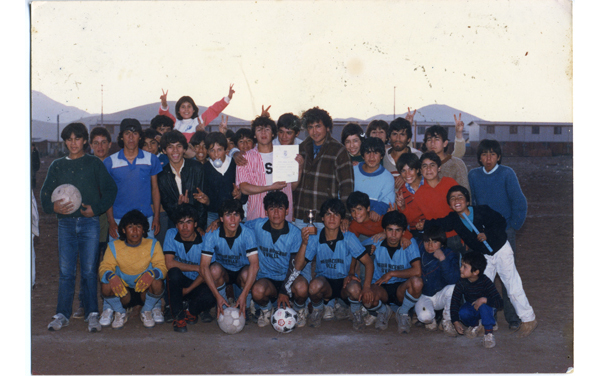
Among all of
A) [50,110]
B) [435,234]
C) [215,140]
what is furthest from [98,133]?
[435,234]

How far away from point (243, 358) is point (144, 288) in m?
1.12

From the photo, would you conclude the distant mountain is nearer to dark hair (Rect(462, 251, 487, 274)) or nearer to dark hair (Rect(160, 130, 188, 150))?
dark hair (Rect(160, 130, 188, 150))

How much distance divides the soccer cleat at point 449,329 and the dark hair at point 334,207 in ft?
4.16

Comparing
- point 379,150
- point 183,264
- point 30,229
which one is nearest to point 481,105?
point 379,150

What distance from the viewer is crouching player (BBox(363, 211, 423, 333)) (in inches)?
185

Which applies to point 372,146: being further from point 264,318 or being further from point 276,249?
point 264,318

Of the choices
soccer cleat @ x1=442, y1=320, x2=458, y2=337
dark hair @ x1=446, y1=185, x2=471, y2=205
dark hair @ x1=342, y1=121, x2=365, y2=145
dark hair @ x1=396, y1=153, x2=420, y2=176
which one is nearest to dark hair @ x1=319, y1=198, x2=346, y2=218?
dark hair @ x1=396, y1=153, x2=420, y2=176

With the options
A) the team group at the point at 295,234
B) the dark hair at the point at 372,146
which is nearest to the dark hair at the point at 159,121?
the team group at the point at 295,234

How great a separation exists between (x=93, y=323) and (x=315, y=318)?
192 centimetres

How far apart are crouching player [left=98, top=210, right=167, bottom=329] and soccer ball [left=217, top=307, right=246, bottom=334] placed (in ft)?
2.06

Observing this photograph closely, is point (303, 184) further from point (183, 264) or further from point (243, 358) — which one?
point (243, 358)

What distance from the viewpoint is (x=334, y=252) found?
4848 millimetres

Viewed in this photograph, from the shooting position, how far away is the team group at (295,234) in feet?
15.4

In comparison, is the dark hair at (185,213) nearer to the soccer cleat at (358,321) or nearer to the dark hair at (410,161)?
Answer: the soccer cleat at (358,321)
